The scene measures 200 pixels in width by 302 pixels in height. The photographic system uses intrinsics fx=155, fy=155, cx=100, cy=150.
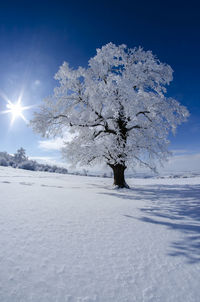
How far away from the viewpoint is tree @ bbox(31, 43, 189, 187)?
9.52 metres

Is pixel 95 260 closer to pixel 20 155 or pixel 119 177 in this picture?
pixel 119 177

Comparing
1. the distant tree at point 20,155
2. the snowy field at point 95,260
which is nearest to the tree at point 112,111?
the snowy field at point 95,260

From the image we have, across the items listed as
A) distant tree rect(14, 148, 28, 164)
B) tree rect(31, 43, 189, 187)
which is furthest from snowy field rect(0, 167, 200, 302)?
distant tree rect(14, 148, 28, 164)

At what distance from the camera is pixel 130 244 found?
2104 mm

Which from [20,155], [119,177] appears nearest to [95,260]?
[119,177]

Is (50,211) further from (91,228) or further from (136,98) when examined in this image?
(136,98)

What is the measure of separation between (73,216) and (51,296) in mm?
1917

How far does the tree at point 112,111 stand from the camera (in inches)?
375

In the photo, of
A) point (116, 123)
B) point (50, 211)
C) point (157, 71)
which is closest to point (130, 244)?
point (50, 211)

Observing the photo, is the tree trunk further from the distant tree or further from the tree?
the distant tree

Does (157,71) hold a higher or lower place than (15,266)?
higher

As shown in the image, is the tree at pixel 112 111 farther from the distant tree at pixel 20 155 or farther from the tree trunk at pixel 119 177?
the distant tree at pixel 20 155

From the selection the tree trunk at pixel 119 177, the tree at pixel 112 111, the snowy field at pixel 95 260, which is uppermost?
the tree at pixel 112 111

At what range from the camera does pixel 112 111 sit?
9844 millimetres
